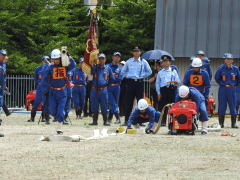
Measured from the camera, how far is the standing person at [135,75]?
74.1 ft

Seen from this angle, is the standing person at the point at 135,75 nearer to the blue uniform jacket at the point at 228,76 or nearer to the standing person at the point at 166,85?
the standing person at the point at 166,85

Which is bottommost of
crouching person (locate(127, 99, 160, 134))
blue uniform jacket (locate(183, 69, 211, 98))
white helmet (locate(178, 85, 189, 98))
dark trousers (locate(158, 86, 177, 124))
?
crouching person (locate(127, 99, 160, 134))

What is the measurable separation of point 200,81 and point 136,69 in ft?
7.52

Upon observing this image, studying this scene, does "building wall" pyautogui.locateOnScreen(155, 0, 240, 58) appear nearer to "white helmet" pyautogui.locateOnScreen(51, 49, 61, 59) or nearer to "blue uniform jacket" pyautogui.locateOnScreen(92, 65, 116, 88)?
"blue uniform jacket" pyautogui.locateOnScreen(92, 65, 116, 88)

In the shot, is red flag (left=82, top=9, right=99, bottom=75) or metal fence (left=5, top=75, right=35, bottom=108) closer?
red flag (left=82, top=9, right=99, bottom=75)

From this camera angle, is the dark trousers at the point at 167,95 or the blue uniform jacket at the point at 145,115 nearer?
the blue uniform jacket at the point at 145,115

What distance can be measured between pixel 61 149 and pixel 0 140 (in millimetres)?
2181

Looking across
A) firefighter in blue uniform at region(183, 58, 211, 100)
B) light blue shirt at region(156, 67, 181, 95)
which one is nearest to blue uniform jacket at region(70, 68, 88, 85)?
light blue shirt at region(156, 67, 181, 95)

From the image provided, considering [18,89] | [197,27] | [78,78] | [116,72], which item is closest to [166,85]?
[116,72]

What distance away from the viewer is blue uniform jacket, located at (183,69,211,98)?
68.6 ft

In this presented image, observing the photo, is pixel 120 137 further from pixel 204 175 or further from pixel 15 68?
pixel 15 68

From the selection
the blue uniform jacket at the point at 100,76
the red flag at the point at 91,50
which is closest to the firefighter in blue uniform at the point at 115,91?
the blue uniform jacket at the point at 100,76

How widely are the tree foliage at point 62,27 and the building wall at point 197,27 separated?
23.6 feet

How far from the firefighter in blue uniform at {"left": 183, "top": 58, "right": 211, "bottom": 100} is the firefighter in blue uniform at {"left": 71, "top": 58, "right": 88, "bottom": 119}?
7286mm
